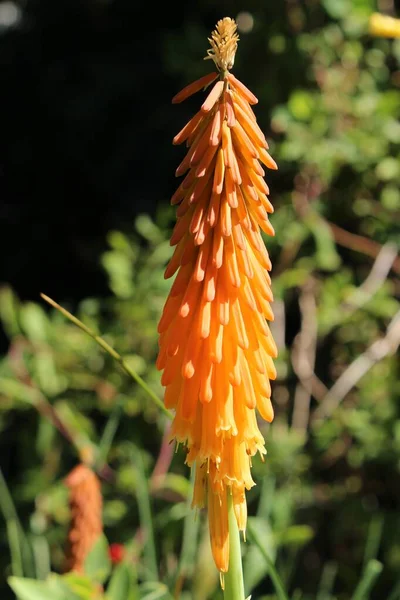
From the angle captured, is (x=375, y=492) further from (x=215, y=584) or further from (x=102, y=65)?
(x=102, y=65)

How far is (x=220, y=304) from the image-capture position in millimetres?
1171

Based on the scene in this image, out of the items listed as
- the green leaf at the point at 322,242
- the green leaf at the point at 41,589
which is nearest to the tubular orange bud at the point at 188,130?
the green leaf at the point at 41,589

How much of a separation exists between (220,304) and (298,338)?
1914 mm

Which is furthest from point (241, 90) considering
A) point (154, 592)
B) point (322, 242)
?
point (322, 242)

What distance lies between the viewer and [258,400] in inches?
48.9

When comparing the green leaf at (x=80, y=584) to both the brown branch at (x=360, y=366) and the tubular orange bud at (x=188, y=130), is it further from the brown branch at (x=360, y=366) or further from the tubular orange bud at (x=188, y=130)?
the brown branch at (x=360, y=366)

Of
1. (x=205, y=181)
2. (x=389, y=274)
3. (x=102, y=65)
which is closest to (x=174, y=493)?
(x=389, y=274)

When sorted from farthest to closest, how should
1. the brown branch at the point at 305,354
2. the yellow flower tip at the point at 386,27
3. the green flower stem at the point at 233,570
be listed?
the brown branch at the point at 305,354 → the yellow flower tip at the point at 386,27 → the green flower stem at the point at 233,570

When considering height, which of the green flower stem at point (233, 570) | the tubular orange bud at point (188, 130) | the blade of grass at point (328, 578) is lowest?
the blade of grass at point (328, 578)

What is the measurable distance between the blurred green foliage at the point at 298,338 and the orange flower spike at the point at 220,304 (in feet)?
4.41

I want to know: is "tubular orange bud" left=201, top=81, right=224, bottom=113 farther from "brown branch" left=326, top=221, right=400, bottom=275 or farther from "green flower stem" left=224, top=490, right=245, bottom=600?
"brown branch" left=326, top=221, right=400, bottom=275

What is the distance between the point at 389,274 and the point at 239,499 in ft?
6.89

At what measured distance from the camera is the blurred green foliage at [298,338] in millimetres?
2670

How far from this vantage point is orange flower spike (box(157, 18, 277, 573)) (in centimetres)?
113
